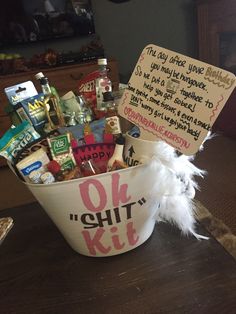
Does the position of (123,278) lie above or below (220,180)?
above

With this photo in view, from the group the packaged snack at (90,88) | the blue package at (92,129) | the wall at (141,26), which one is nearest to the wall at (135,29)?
the wall at (141,26)

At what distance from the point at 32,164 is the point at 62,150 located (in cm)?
5

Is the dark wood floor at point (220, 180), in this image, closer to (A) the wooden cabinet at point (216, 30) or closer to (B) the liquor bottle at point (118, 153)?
(A) the wooden cabinet at point (216, 30)

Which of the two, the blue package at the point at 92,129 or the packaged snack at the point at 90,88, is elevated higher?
the blue package at the point at 92,129

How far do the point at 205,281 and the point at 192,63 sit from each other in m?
0.29

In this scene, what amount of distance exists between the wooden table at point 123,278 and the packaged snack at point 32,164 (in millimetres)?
140

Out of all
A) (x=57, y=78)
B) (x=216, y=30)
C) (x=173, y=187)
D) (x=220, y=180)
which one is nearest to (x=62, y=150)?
(x=173, y=187)

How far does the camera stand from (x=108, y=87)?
1.95ft

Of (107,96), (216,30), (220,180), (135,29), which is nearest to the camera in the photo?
(107,96)

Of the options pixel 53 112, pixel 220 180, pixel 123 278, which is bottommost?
pixel 220 180

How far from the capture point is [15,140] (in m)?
0.51

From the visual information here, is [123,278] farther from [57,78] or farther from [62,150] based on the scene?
[57,78]

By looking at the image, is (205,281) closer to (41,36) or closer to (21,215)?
(21,215)

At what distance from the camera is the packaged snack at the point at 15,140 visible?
0.50 meters
